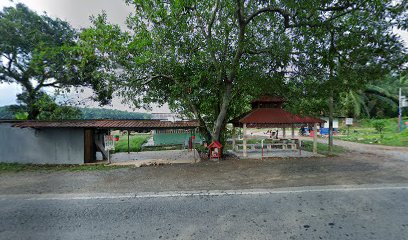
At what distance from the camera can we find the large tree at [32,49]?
557 inches

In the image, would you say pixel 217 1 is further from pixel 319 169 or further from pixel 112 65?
pixel 319 169

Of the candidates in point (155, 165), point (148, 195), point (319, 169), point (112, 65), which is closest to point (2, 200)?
point (148, 195)

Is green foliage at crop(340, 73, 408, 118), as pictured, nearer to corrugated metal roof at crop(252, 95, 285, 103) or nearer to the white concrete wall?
corrugated metal roof at crop(252, 95, 285, 103)

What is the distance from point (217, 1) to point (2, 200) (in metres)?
11.6

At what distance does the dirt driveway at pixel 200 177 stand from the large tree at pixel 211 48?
465 cm

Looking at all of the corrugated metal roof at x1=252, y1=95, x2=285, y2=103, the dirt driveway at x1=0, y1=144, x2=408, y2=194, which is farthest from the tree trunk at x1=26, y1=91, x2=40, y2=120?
the corrugated metal roof at x1=252, y1=95, x2=285, y2=103

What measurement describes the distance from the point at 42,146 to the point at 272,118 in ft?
48.4

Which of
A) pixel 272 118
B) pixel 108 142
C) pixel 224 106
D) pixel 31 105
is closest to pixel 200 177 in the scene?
pixel 224 106

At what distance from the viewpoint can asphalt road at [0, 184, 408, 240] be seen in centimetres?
429

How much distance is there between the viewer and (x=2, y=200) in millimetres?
6543

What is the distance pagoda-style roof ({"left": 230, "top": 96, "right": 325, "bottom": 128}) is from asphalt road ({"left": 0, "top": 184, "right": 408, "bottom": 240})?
785 centimetres

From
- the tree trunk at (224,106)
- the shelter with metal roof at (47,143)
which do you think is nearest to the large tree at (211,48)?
the tree trunk at (224,106)

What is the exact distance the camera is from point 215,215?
202 inches

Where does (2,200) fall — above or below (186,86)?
below
